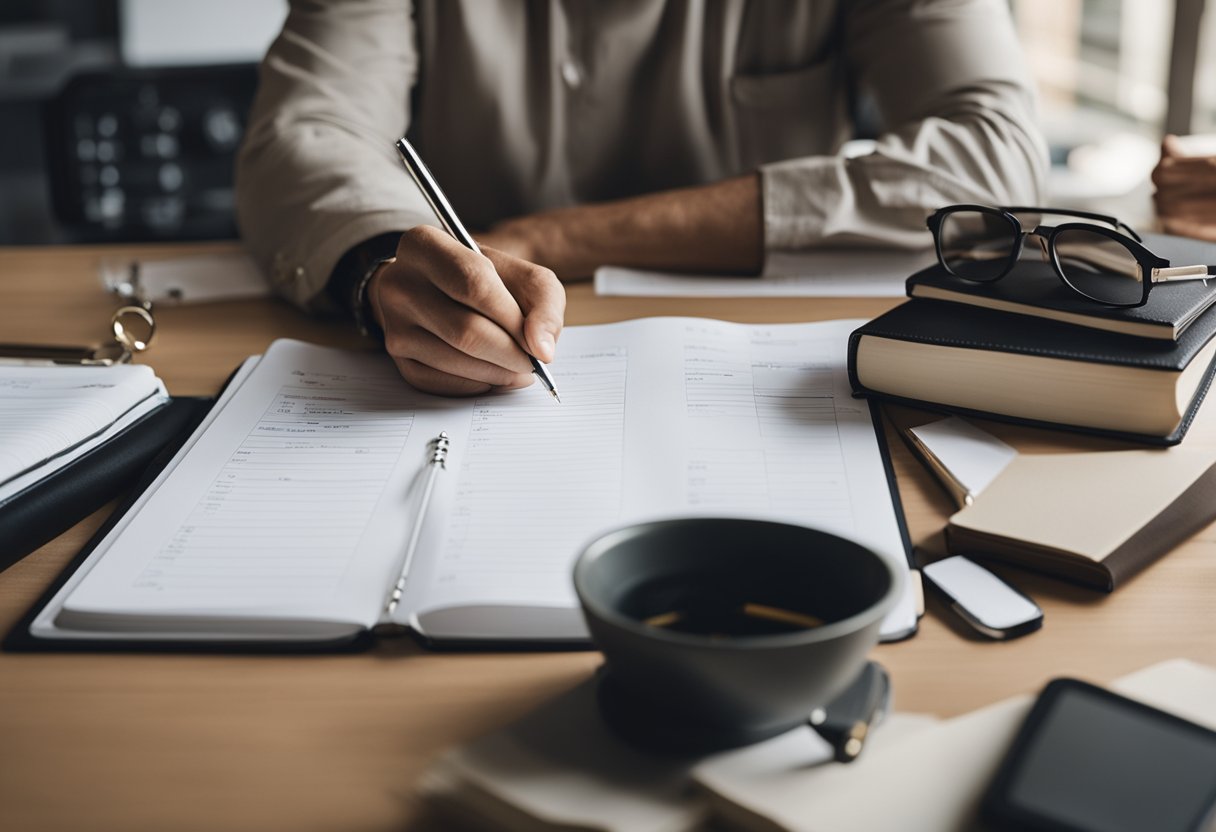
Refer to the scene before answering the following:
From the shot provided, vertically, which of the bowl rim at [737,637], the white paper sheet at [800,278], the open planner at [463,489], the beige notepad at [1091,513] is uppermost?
the bowl rim at [737,637]

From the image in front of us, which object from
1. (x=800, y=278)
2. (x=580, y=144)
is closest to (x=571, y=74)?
(x=580, y=144)

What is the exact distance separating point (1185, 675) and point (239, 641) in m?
0.42

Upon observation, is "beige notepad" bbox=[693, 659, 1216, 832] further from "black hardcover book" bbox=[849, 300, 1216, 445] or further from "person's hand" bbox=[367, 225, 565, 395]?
"person's hand" bbox=[367, 225, 565, 395]

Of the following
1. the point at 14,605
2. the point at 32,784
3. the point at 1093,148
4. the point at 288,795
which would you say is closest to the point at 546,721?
the point at 288,795

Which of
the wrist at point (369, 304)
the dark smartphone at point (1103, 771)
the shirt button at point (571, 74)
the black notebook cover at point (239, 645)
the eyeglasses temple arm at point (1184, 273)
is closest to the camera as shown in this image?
the dark smartphone at point (1103, 771)

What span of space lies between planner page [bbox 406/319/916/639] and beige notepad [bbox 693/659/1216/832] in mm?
103

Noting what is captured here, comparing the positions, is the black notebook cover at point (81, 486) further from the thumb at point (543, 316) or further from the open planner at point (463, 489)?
the thumb at point (543, 316)

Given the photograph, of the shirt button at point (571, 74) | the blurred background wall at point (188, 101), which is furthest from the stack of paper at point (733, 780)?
the shirt button at point (571, 74)

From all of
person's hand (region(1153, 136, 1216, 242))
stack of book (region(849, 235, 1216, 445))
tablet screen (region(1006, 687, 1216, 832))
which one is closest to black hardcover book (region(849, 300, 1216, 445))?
stack of book (region(849, 235, 1216, 445))

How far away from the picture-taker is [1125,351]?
0.66 m

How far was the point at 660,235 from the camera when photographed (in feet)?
3.59

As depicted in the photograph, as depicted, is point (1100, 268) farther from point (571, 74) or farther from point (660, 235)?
point (571, 74)

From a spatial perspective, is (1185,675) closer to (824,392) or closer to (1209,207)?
(824,392)

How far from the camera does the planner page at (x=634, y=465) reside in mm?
523
